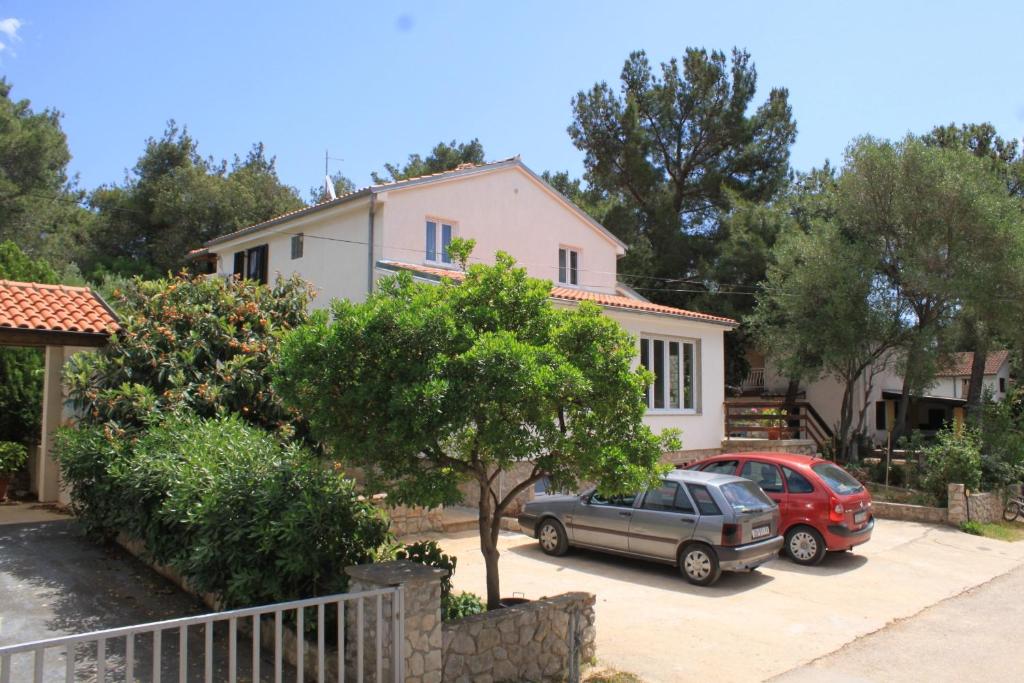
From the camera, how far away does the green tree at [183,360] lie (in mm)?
9508

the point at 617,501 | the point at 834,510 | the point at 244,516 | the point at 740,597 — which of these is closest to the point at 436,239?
the point at 617,501

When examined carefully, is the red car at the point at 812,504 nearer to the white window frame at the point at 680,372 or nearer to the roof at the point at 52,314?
the white window frame at the point at 680,372

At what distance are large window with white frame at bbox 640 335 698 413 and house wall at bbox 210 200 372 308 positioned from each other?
253 inches

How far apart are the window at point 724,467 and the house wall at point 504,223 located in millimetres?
6456

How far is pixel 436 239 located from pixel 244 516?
11279 millimetres

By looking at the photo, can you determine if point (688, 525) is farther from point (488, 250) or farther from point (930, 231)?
point (930, 231)

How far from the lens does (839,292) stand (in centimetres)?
2022

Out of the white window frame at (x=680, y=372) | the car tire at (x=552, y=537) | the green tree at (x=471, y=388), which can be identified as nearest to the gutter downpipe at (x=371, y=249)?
the white window frame at (x=680, y=372)

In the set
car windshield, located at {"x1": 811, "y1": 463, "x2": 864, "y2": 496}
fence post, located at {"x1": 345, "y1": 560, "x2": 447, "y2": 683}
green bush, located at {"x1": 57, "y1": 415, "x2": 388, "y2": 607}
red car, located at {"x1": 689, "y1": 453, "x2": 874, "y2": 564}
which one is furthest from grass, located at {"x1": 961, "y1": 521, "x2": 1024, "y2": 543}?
fence post, located at {"x1": 345, "y1": 560, "x2": 447, "y2": 683}

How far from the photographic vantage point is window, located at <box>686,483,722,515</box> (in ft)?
30.8

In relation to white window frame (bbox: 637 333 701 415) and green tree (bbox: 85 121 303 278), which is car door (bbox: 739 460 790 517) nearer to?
white window frame (bbox: 637 333 701 415)

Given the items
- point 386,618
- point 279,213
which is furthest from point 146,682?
point 279,213

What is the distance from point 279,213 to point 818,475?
29846 mm

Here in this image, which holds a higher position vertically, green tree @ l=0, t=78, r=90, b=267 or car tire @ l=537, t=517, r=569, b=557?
green tree @ l=0, t=78, r=90, b=267
